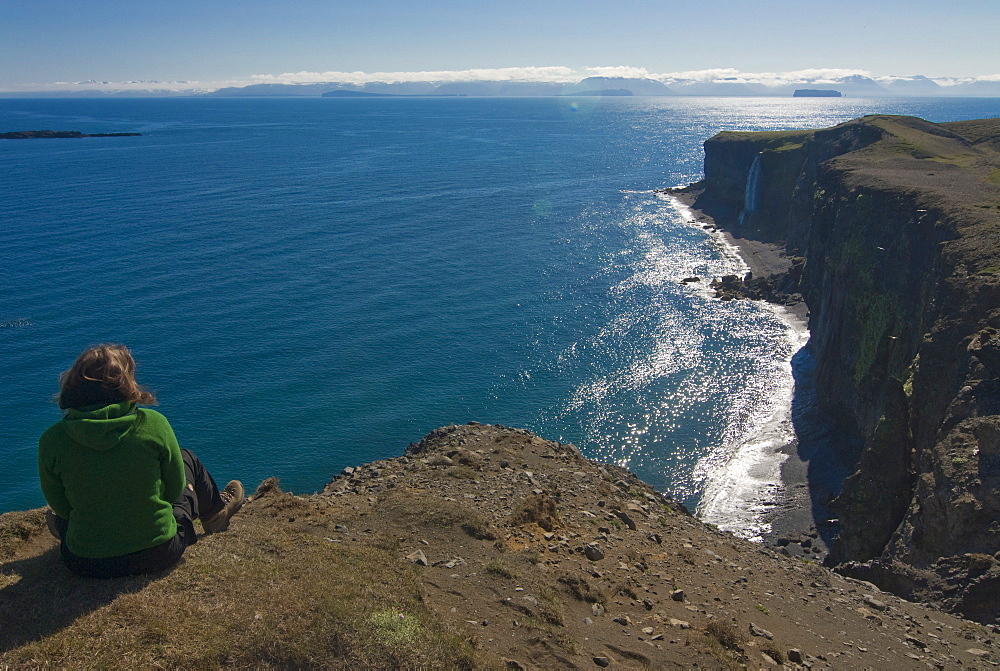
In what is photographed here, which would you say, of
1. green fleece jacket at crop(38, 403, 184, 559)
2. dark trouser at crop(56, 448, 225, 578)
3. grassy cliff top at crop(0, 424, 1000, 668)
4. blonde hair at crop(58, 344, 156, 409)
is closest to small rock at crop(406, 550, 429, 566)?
grassy cliff top at crop(0, 424, 1000, 668)

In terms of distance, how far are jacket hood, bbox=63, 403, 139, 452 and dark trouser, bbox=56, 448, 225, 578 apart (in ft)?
4.44

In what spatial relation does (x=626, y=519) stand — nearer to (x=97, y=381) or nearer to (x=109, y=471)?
(x=109, y=471)

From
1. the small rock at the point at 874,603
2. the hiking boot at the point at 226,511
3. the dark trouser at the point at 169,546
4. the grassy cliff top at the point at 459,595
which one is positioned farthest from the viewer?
the small rock at the point at 874,603

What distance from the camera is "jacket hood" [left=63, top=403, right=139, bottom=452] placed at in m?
8.03

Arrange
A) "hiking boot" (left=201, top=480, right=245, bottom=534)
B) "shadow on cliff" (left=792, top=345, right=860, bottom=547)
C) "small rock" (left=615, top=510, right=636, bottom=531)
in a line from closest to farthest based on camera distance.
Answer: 1. "hiking boot" (left=201, top=480, right=245, bottom=534)
2. "small rock" (left=615, top=510, right=636, bottom=531)
3. "shadow on cliff" (left=792, top=345, right=860, bottom=547)

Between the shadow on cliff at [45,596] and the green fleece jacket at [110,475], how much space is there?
A: 0.50 meters

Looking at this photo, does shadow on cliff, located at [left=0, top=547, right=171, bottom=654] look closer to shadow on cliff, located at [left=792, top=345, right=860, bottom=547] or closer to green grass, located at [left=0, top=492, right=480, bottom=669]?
green grass, located at [left=0, top=492, right=480, bottom=669]

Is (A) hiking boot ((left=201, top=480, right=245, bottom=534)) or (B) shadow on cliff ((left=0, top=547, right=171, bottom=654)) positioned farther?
(A) hiking boot ((left=201, top=480, right=245, bottom=534))

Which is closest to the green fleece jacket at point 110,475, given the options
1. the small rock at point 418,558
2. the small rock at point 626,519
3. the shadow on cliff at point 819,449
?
the small rock at point 418,558

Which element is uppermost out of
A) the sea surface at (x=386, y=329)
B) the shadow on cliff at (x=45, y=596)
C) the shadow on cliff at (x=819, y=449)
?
the shadow on cliff at (x=45, y=596)

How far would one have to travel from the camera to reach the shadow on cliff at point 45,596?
8164 mm

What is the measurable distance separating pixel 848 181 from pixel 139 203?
10163 cm

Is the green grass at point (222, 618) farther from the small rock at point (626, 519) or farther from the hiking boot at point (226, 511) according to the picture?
the small rock at point (626, 519)

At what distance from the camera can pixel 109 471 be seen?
27.2 feet
